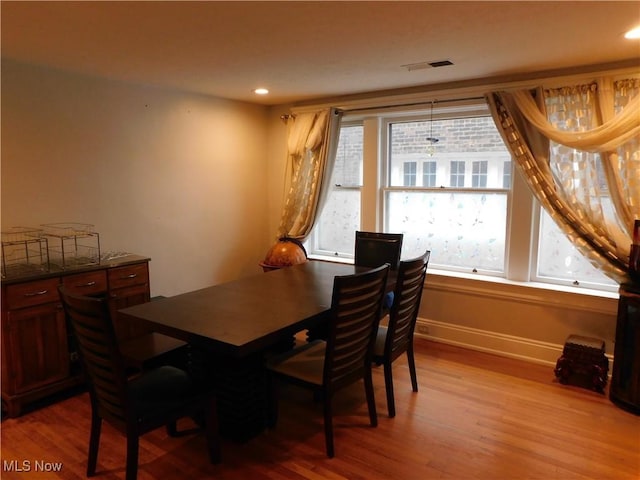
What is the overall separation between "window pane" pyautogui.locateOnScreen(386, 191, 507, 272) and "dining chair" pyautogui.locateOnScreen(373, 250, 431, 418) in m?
1.27

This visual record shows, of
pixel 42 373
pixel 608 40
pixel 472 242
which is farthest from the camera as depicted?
pixel 472 242

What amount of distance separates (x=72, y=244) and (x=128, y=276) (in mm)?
541

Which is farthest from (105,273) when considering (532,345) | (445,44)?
(532,345)

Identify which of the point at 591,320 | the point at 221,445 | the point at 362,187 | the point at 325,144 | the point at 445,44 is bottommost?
the point at 221,445

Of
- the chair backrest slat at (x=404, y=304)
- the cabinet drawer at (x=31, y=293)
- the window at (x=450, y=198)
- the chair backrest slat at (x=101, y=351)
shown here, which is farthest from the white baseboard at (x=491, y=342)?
the cabinet drawer at (x=31, y=293)

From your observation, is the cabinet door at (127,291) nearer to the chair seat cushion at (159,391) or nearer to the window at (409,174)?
the chair seat cushion at (159,391)

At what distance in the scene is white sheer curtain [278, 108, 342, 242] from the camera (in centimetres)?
430

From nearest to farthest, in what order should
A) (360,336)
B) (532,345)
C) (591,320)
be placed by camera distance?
(360,336) → (591,320) → (532,345)

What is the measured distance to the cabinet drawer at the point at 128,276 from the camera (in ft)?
10.2

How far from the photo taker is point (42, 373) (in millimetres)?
2777

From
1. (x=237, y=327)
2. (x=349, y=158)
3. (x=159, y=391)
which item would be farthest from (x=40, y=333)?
(x=349, y=158)

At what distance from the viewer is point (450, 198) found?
3918 millimetres

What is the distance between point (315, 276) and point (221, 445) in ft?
4.23

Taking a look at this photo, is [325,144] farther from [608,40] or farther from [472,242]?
[608,40]
